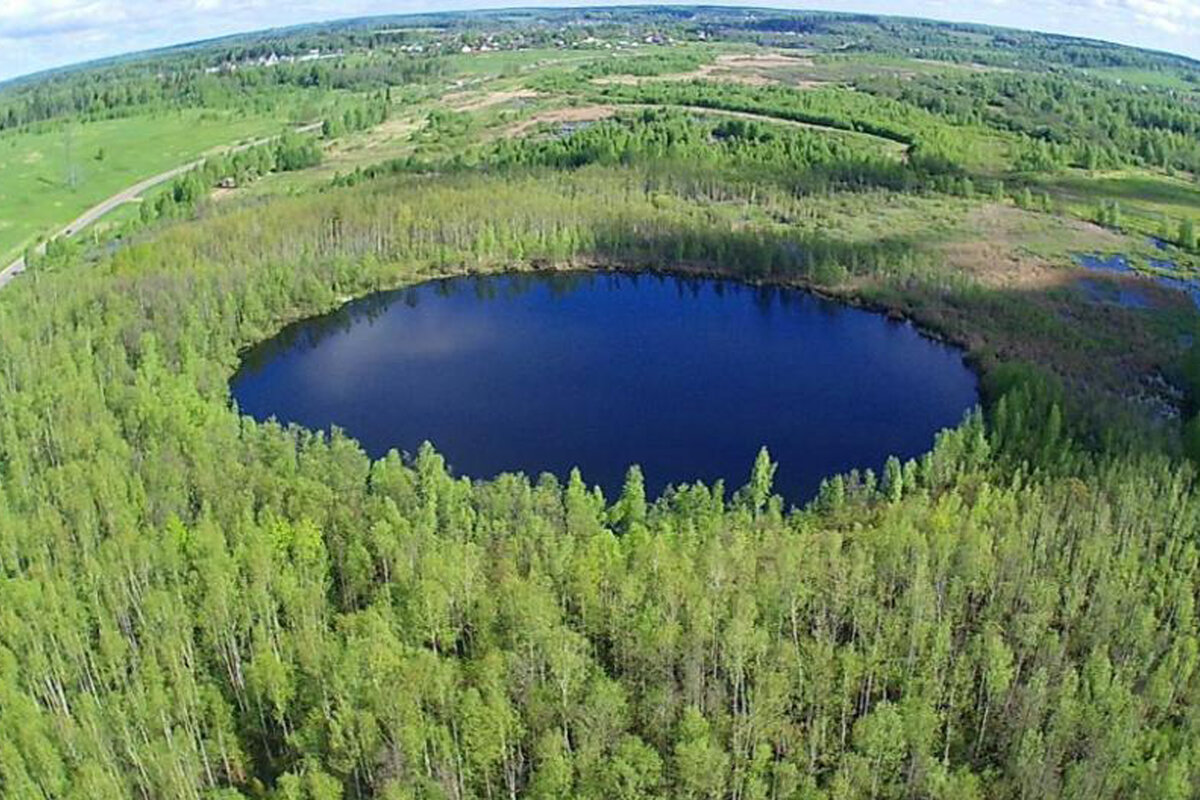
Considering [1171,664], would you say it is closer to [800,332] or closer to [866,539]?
[866,539]

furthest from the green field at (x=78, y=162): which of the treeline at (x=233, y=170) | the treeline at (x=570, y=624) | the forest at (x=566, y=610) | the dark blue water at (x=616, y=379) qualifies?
the treeline at (x=570, y=624)

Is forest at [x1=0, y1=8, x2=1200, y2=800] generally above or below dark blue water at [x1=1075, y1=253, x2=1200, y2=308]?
below

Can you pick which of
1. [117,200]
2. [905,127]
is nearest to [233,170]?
[117,200]

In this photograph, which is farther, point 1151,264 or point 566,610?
point 1151,264

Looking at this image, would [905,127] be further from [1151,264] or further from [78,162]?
[78,162]

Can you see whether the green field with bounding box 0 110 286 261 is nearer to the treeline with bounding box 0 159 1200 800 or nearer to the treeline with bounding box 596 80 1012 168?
the treeline with bounding box 0 159 1200 800

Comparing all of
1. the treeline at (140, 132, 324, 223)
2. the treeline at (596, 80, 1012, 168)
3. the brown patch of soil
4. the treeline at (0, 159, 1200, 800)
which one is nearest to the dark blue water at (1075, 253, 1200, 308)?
the treeline at (596, 80, 1012, 168)
